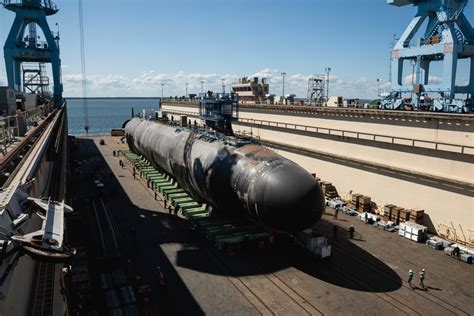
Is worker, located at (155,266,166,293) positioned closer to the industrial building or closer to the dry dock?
the dry dock

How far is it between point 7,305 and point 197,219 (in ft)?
64.0

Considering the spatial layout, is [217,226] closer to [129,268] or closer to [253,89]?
[129,268]

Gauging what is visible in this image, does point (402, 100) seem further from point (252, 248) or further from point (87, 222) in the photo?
point (87, 222)

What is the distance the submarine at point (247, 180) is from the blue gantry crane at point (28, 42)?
3424 cm

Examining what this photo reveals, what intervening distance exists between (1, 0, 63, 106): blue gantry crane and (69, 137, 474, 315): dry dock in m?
36.2

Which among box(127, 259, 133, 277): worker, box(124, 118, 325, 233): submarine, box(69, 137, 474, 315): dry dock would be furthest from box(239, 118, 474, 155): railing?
box(127, 259, 133, 277): worker

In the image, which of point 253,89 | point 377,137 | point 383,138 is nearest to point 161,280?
point 383,138

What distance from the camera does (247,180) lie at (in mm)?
21672

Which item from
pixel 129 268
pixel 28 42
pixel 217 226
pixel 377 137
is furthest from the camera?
pixel 28 42

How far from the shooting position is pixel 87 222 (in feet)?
94.3

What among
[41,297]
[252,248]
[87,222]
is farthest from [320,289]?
[87,222]

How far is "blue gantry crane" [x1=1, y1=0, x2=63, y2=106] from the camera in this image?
173 feet

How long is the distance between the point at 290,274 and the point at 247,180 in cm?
574

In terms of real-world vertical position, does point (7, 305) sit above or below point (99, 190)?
above
